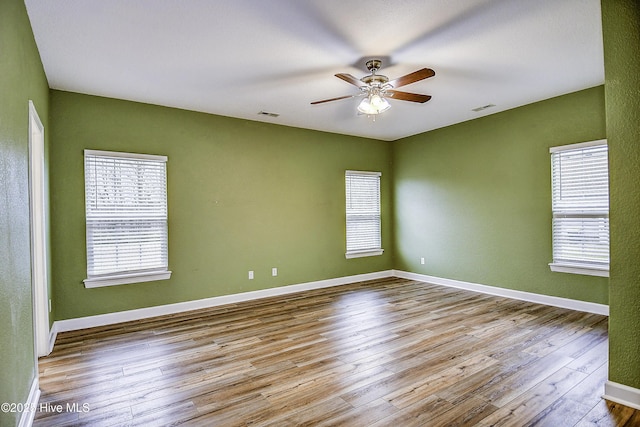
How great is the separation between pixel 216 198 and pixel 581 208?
16.0 feet

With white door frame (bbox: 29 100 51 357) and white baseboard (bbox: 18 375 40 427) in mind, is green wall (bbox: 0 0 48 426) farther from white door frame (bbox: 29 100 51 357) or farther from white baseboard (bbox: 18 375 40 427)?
white door frame (bbox: 29 100 51 357)

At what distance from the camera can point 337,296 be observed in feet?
17.6

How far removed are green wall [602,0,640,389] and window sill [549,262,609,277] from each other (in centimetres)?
224

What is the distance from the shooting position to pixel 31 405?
7.41 ft

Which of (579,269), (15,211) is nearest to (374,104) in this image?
(15,211)

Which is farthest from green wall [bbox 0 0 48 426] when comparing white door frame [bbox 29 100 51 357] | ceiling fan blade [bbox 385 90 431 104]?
ceiling fan blade [bbox 385 90 431 104]

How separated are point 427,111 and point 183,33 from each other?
352 centimetres

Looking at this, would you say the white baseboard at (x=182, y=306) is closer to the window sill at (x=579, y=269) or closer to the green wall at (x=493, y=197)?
the green wall at (x=493, y=197)

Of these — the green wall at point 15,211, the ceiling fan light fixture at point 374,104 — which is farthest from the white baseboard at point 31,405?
the ceiling fan light fixture at point 374,104

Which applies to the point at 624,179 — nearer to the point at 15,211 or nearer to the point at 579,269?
the point at 579,269

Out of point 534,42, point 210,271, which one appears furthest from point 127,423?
→ point 534,42

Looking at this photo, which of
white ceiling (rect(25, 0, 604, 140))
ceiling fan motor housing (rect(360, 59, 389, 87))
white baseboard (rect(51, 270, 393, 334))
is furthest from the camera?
white baseboard (rect(51, 270, 393, 334))

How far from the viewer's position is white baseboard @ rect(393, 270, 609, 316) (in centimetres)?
429

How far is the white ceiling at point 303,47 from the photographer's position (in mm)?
2506
